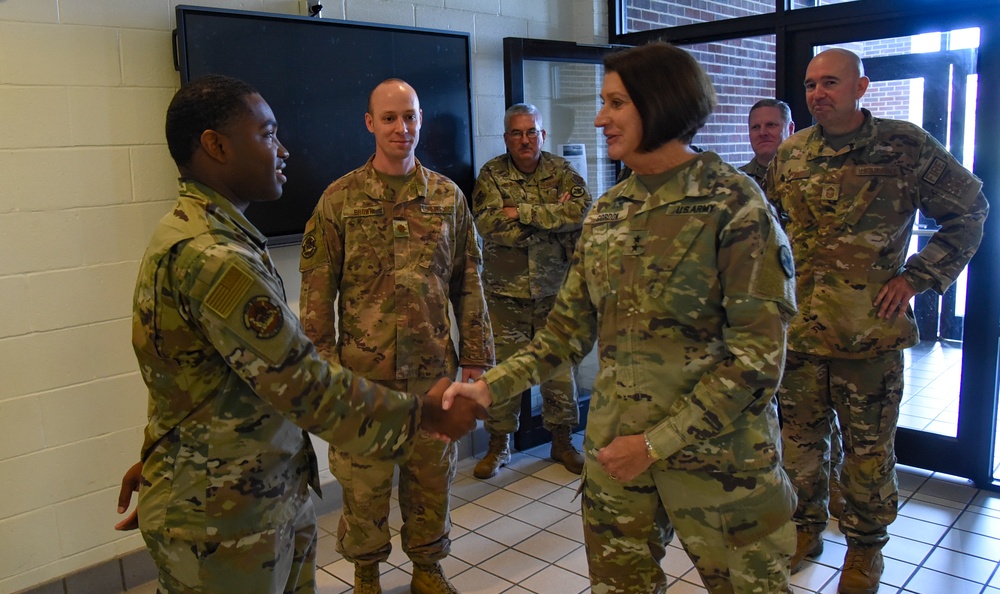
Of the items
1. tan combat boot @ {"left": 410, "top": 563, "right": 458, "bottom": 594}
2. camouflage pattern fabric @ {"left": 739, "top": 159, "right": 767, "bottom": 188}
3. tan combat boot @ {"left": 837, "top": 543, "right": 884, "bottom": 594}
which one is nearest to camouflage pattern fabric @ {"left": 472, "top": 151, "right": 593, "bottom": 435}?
camouflage pattern fabric @ {"left": 739, "top": 159, "right": 767, "bottom": 188}

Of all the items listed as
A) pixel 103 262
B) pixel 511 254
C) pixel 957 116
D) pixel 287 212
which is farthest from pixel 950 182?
pixel 103 262

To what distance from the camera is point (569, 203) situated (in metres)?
3.90

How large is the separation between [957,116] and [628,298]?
269 centimetres

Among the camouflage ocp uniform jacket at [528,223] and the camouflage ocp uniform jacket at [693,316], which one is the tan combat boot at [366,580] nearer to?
the camouflage ocp uniform jacket at [693,316]

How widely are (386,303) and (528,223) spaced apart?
49.9 inches

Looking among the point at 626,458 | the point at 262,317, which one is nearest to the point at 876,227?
the point at 626,458

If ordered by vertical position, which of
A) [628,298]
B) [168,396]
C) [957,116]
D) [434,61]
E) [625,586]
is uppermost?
[434,61]

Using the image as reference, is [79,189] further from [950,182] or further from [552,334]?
[950,182]

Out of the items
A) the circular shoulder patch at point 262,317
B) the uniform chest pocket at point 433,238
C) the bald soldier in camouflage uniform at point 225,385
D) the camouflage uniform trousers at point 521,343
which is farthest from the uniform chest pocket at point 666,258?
the camouflage uniform trousers at point 521,343

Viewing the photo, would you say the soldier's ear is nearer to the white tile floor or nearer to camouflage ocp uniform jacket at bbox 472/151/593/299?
the white tile floor

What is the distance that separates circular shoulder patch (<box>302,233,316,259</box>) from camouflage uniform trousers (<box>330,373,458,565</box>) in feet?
1.67

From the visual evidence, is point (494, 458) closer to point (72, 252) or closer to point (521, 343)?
point (521, 343)

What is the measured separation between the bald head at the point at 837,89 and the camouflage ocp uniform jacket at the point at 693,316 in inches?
47.3

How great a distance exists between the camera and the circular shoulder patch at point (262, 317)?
1.48m
